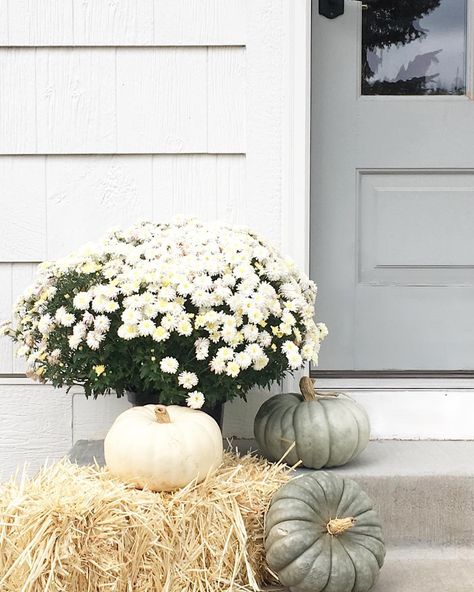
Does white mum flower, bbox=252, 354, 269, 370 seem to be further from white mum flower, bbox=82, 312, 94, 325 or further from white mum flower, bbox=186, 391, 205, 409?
white mum flower, bbox=82, 312, 94, 325

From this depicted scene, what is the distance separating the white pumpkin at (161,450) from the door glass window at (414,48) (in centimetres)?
146

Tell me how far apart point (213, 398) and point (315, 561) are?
56 centimetres

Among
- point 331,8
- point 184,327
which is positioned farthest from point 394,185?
point 184,327

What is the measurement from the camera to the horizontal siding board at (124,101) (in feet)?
8.90

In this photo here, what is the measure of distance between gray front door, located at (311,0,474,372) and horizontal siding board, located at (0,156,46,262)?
0.95 meters

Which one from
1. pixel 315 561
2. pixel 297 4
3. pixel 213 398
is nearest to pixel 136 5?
pixel 297 4

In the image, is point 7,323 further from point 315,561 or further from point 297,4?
point 297,4

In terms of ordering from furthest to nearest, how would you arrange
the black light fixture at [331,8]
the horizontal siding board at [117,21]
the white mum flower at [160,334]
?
the black light fixture at [331,8] < the horizontal siding board at [117,21] < the white mum flower at [160,334]

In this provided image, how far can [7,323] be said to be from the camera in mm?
2600

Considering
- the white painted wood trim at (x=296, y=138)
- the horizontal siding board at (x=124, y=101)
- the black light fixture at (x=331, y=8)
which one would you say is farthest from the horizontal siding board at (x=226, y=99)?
the black light fixture at (x=331, y=8)

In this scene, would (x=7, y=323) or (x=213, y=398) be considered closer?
(x=213, y=398)

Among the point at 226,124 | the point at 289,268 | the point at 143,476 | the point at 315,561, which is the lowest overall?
the point at 315,561

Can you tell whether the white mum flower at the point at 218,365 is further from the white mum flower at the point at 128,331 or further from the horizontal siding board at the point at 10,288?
the horizontal siding board at the point at 10,288

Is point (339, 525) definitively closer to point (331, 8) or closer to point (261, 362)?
point (261, 362)
